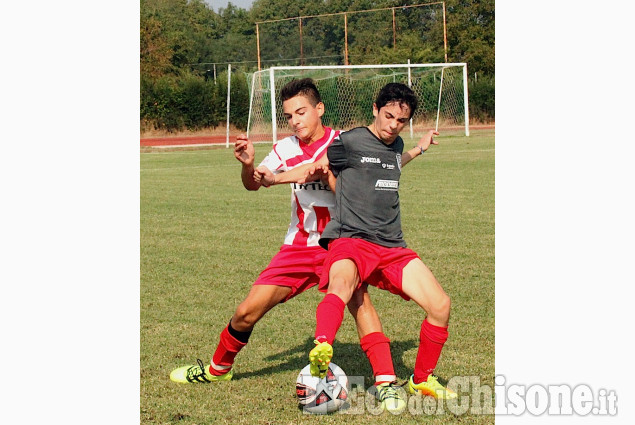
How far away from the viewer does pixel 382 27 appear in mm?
44719

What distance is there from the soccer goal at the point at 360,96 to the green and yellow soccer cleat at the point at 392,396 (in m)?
21.7

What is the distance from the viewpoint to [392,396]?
421cm

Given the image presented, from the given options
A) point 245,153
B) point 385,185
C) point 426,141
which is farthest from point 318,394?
point 426,141

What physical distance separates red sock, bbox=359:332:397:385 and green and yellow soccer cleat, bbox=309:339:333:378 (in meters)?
0.65

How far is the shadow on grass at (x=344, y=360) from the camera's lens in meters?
4.86

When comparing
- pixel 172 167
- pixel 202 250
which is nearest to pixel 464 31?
pixel 172 167

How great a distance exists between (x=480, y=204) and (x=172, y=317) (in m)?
6.91

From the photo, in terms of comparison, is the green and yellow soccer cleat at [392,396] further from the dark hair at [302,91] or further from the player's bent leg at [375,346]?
the dark hair at [302,91]

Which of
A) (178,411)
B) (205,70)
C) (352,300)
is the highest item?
(205,70)

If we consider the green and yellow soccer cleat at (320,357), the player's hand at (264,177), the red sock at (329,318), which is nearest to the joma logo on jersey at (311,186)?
the player's hand at (264,177)

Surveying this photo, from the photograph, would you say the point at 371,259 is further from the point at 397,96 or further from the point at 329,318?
the point at 397,96

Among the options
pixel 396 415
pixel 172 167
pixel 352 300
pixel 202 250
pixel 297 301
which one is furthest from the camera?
pixel 172 167

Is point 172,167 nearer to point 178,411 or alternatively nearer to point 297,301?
point 297,301

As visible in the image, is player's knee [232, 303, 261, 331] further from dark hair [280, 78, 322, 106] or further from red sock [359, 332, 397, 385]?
dark hair [280, 78, 322, 106]
